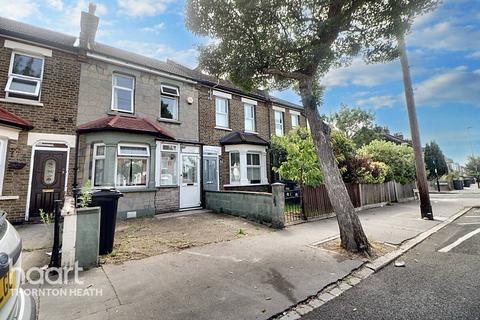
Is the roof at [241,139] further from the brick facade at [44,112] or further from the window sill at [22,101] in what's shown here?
the window sill at [22,101]

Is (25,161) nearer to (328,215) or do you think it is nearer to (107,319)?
(107,319)

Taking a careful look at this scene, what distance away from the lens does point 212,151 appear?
40.8 ft

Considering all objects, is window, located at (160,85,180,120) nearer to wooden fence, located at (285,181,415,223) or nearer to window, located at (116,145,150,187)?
window, located at (116,145,150,187)

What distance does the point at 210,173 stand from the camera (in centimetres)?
1221

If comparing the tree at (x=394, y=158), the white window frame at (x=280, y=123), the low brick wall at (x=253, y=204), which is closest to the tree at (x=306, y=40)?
the low brick wall at (x=253, y=204)

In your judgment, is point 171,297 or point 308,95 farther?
point 308,95

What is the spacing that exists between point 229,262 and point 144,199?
5.98 m

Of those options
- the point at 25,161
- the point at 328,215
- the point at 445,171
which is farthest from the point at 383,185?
the point at 445,171

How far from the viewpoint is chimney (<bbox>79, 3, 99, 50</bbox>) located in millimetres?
9748

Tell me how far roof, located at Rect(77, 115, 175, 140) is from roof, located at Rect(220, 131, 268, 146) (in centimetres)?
358

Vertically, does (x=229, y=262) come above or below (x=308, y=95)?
below

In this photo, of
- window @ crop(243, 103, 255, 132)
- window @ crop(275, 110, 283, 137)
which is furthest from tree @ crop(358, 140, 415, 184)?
window @ crop(243, 103, 255, 132)

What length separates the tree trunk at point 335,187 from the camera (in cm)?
550

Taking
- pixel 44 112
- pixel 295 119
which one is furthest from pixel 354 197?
pixel 44 112
